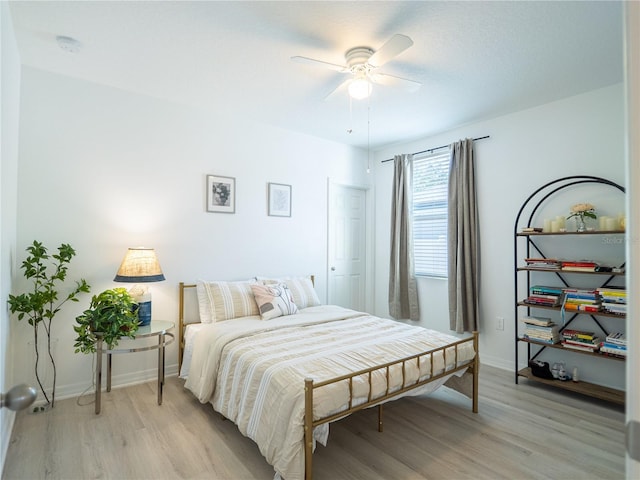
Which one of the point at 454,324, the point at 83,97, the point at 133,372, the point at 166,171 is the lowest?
the point at 133,372

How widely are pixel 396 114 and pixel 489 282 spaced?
6.91 ft

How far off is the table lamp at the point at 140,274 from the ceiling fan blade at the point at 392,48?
94.0 inches

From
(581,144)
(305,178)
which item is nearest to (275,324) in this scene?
(305,178)

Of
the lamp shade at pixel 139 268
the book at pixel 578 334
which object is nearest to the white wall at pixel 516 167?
the book at pixel 578 334

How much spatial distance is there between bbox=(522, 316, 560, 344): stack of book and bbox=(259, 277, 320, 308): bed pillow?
2101 mm

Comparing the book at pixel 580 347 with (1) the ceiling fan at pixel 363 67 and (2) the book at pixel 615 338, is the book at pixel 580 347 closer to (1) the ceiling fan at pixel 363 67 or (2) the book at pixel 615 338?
(2) the book at pixel 615 338

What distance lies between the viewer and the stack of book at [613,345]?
276 centimetres

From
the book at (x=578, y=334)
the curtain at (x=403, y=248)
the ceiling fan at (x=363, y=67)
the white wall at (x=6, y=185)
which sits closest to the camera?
the white wall at (x=6, y=185)

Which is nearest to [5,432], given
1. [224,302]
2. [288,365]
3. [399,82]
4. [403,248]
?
[224,302]

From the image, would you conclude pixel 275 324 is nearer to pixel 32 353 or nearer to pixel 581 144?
pixel 32 353

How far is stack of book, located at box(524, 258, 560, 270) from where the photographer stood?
10.3 feet

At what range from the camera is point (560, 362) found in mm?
3311

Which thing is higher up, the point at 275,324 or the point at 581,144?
the point at 581,144

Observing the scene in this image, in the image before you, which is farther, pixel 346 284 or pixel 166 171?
pixel 346 284
